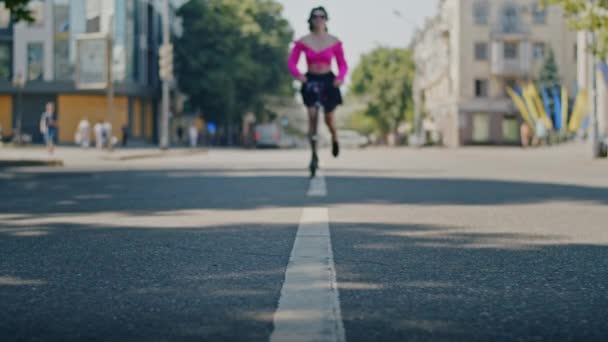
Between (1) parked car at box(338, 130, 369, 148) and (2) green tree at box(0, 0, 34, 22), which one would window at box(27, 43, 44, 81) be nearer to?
(1) parked car at box(338, 130, 369, 148)

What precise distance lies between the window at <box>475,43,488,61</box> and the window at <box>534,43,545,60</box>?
399cm

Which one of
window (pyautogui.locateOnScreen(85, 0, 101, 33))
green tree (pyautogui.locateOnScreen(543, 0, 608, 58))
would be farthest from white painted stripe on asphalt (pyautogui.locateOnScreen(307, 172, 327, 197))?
window (pyautogui.locateOnScreen(85, 0, 101, 33))

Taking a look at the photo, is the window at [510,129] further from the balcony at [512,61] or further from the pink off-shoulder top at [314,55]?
the pink off-shoulder top at [314,55]

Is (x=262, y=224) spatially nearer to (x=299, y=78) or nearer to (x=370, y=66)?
(x=299, y=78)

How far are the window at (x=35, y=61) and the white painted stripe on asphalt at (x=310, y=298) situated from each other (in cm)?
5036

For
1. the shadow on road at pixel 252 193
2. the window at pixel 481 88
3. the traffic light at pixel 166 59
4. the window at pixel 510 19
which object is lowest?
the shadow on road at pixel 252 193

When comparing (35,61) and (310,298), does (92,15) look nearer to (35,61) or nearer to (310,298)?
(35,61)

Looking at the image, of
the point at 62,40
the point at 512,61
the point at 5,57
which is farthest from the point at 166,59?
the point at 512,61

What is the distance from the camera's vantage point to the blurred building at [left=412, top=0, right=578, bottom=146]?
6694 cm

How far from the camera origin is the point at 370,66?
90.2 metres

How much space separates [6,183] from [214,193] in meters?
4.84

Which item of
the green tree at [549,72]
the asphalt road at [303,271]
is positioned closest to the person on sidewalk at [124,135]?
the green tree at [549,72]

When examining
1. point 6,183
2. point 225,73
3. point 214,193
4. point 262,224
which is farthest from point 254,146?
point 262,224

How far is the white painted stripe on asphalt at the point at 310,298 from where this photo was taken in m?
2.75
